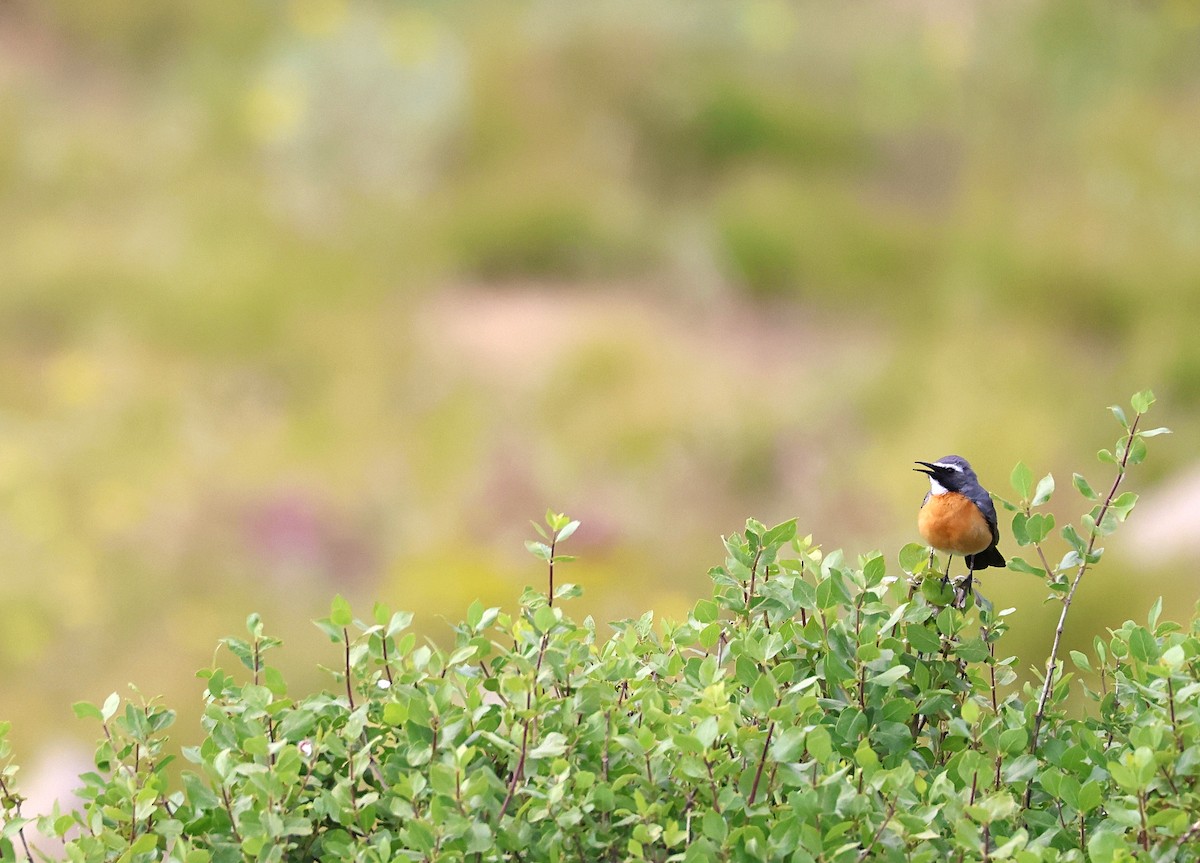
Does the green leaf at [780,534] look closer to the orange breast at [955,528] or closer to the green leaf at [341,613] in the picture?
the orange breast at [955,528]

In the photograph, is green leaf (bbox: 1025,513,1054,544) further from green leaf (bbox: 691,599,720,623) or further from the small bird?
green leaf (bbox: 691,599,720,623)

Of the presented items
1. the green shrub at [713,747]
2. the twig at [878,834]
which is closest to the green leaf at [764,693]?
the green shrub at [713,747]

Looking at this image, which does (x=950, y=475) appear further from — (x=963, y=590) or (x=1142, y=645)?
(x=1142, y=645)

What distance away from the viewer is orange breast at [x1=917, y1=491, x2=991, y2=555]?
6.55ft

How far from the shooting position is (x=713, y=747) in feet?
5.32

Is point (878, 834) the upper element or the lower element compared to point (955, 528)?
lower

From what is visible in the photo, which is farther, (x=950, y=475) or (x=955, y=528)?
(x=950, y=475)

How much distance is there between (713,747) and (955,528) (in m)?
0.60

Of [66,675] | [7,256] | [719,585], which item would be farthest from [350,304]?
[719,585]

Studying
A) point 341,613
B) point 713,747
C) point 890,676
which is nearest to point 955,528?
point 890,676

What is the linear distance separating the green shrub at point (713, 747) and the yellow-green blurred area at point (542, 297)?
3.46 m

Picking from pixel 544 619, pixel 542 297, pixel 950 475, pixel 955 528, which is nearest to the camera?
pixel 544 619

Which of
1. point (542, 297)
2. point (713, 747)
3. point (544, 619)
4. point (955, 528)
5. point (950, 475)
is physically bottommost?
point (713, 747)

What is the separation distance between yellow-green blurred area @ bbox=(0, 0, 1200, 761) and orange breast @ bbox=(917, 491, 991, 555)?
326 centimetres
